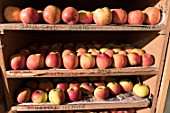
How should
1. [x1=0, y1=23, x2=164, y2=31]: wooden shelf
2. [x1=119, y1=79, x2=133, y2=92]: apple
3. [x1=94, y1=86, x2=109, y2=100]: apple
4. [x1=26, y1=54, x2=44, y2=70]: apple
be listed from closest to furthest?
[x1=0, y1=23, x2=164, y2=31]: wooden shelf < [x1=26, y1=54, x2=44, y2=70]: apple < [x1=94, y1=86, x2=109, y2=100]: apple < [x1=119, y1=79, x2=133, y2=92]: apple

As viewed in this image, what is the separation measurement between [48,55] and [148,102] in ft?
2.39

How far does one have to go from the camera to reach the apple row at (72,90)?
1.17m

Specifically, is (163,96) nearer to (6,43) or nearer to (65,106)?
(65,106)

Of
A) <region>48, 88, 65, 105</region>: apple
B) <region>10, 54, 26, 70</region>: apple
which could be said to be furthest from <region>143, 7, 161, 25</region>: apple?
<region>10, 54, 26, 70</region>: apple

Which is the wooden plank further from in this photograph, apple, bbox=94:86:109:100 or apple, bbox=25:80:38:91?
apple, bbox=25:80:38:91

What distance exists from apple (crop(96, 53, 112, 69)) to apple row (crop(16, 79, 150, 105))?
182 mm

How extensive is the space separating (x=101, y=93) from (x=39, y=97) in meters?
0.40

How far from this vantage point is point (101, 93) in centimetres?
120

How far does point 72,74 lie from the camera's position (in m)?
1.11

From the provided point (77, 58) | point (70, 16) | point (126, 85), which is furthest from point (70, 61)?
point (126, 85)

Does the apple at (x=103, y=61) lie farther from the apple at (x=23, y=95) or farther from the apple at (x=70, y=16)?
the apple at (x=23, y=95)

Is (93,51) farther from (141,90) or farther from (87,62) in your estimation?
(141,90)

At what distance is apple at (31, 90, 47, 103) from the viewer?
1169 millimetres

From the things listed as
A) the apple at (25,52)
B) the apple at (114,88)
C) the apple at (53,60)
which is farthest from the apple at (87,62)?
the apple at (25,52)
